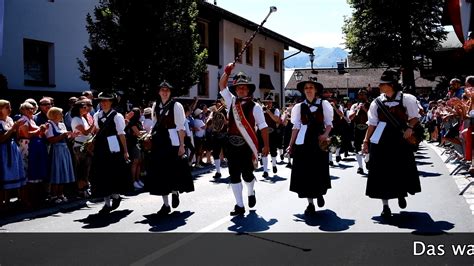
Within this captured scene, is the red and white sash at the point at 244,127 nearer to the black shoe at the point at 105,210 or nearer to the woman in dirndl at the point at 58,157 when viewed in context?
the black shoe at the point at 105,210

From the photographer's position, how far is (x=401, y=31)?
127 feet

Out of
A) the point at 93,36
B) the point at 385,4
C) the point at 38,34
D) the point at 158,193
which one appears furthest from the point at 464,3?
the point at 385,4

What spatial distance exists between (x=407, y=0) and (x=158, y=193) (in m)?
34.8

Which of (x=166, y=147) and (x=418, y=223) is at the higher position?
(x=166, y=147)

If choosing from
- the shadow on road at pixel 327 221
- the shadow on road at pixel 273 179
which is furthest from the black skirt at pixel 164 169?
the shadow on road at pixel 273 179

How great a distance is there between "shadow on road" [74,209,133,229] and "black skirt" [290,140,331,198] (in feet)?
8.91

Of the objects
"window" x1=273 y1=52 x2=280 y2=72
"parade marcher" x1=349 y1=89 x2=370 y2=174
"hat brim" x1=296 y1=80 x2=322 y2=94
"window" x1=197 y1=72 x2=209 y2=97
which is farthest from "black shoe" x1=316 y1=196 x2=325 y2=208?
"window" x1=273 y1=52 x2=280 y2=72

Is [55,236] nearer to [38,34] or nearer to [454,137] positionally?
[454,137]

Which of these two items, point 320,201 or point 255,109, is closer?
point 320,201

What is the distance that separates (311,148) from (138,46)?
31.5 feet

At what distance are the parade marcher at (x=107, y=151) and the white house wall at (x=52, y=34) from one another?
805 cm

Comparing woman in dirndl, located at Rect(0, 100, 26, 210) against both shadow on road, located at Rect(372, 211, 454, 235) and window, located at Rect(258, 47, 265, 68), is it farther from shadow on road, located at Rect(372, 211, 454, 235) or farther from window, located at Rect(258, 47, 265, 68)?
window, located at Rect(258, 47, 265, 68)

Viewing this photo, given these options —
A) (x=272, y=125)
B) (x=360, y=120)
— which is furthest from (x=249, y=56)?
(x=360, y=120)

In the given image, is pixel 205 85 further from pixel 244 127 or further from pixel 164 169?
pixel 244 127
